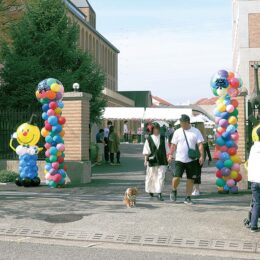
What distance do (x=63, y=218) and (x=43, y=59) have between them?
55.5 feet

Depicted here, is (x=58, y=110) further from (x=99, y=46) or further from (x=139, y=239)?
(x=99, y=46)

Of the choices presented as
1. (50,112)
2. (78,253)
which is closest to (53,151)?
(50,112)

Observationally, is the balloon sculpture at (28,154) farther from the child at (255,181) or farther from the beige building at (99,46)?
the beige building at (99,46)

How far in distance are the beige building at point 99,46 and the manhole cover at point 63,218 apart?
5451 centimetres

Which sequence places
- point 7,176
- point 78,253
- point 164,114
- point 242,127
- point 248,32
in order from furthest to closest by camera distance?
point 248,32
point 164,114
point 7,176
point 242,127
point 78,253

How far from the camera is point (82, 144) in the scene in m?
14.3

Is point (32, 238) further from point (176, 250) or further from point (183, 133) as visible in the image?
point (183, 133)

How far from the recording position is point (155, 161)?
10.7 meters

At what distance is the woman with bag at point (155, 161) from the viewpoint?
1065 cm

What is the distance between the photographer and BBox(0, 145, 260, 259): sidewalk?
706 cm

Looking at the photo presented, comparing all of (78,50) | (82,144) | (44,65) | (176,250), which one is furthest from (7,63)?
(176,250)

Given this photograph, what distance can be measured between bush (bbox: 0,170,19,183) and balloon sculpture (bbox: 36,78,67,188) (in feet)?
4.98

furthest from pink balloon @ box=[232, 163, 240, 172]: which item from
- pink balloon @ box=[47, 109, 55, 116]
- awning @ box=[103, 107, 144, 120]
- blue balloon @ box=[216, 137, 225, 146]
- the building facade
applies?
the building facade

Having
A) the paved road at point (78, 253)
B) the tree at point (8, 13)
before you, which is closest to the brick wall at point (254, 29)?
the tree at point (8, 13)
